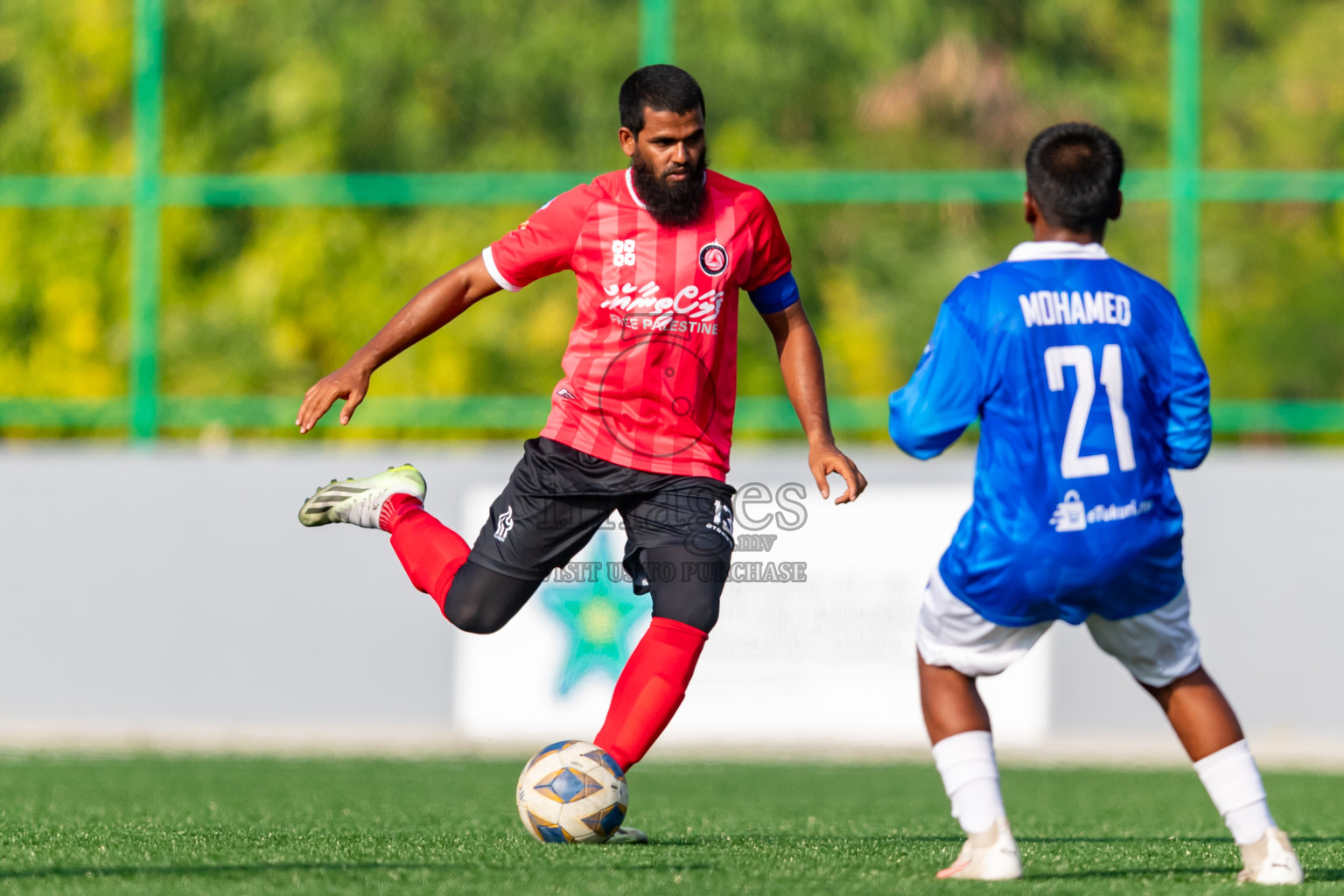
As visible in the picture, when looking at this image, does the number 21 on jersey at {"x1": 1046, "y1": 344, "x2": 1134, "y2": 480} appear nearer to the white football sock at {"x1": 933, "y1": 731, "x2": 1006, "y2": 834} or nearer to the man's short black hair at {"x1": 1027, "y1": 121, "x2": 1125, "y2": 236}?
the man's short black hair at {"x1": 1027, "y1": 121, "x2": 1125, "y2": 236}

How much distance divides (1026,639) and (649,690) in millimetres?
1310

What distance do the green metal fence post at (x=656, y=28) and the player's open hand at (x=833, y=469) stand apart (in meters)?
6.74

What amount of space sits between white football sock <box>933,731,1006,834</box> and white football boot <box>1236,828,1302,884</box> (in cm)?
55

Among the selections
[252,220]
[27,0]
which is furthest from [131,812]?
[27,0]

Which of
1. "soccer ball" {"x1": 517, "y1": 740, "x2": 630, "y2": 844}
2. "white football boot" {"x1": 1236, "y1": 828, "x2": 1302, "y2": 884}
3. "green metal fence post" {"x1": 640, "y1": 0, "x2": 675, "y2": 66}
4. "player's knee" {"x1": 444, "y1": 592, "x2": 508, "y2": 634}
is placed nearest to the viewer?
"white football boot" {"x1": 1236, "y1": 828, "x2": 1302, "y2": 884}

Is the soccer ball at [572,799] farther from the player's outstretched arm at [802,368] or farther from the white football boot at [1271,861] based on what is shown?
the white football boot at [1271,861]

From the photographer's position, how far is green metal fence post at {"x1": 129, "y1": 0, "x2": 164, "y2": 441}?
36.9 ft

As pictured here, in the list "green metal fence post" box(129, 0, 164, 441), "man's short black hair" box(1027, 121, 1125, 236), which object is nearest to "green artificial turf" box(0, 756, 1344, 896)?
"man's short black hair" box(1027, 121, 1125, 236)

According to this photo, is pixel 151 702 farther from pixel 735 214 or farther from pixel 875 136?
pixel 875 136

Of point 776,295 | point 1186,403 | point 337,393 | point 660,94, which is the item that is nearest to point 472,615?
point 337,393

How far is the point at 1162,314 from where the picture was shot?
155 inches

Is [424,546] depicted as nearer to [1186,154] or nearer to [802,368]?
[802,368]

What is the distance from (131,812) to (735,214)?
9.16ft

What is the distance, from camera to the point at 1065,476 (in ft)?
12.6
